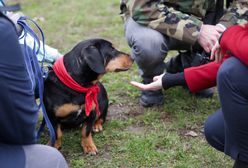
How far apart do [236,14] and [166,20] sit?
628 millimetres

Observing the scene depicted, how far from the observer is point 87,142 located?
3229 mm

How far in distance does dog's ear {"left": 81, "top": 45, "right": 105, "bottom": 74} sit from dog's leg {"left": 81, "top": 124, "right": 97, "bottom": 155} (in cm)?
46

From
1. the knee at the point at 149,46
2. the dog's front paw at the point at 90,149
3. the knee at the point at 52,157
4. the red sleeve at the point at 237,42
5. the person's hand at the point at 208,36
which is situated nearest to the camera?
the knee at the point at 52,157

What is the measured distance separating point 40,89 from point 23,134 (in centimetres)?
106

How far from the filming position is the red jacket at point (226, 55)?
222 cm

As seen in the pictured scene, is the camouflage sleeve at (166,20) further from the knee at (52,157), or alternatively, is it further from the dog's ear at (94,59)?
the knee at (52,157)

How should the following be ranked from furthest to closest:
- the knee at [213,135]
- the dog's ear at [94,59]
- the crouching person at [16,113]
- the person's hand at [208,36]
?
the person's hand at [208,36] < the dog's ear at [94,59] < the knee at [213,135] < the crouching person at [16,113]

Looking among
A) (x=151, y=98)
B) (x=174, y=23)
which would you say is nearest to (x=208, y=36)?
(x=174, y=23)

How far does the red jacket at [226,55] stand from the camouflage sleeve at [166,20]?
0.76 metres

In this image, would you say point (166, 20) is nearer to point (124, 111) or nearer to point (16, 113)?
point (124, 111)

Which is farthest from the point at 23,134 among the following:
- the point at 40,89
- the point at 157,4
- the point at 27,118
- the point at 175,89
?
the point at 175,89

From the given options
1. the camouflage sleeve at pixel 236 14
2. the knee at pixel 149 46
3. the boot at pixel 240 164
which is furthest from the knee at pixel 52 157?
the camouflage sleeve at pixel 236 14

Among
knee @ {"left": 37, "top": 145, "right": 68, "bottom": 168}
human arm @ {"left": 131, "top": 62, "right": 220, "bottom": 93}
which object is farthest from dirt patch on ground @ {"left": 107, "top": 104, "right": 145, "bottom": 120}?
knee @ {"left": 37, "top": 145, "right": 68, "bottom": 168}

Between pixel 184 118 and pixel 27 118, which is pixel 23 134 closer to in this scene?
pixel 27 118
